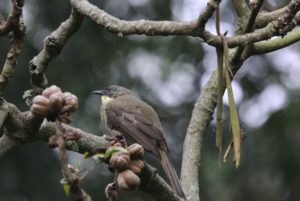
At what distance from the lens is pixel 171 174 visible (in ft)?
15.5

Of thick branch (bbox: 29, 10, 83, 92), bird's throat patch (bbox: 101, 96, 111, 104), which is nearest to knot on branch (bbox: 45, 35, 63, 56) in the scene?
thick branch (bbox: 29, 10, 83, 92)

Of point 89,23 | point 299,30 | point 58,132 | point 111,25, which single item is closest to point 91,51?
point 89,23

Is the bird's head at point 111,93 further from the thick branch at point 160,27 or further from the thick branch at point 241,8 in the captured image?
the thick branch at point 160,27

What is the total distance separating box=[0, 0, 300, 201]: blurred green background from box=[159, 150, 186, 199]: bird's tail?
3341 mm

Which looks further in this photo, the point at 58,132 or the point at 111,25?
the point at 111,25

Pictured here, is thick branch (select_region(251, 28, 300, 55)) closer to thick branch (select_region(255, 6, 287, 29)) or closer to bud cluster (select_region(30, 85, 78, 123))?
thick branch (select_region(255, 6, 287, 29))

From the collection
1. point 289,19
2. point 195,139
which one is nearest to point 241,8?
point 195,139

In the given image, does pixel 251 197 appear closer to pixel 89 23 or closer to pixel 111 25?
pixel 89 23

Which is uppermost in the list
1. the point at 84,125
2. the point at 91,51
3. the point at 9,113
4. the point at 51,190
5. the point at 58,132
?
the point at 58,132

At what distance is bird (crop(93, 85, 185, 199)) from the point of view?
5.41 metres

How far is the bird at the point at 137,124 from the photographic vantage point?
5.41 meters

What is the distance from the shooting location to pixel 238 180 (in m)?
9.21

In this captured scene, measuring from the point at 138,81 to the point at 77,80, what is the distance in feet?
2.42

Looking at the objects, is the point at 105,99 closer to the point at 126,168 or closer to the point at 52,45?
the point at 52,45
